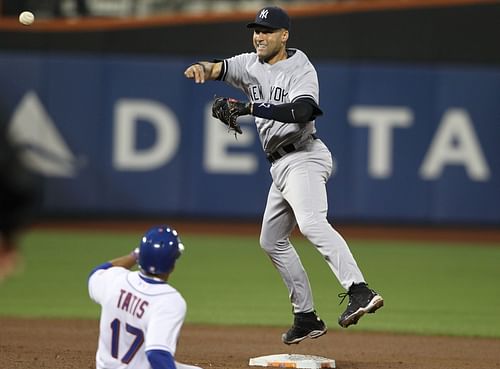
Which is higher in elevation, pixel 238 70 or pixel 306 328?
pixel 238 70

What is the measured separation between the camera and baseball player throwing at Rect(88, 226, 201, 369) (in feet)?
12.8

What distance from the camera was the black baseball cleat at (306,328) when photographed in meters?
6.13

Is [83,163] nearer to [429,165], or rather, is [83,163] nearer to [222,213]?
[222,213]

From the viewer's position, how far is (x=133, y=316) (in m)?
4.04

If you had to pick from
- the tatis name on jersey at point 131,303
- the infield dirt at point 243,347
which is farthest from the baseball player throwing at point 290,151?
the tatis name on jersey at point 131,303

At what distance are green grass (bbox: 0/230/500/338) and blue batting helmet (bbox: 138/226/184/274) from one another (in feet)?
13.7

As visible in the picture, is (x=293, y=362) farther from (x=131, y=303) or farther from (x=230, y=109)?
(x=131, y=303)

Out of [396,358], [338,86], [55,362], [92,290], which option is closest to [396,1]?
[338,86]

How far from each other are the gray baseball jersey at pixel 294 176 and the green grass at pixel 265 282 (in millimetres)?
2171

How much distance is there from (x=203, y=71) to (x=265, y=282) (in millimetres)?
4834

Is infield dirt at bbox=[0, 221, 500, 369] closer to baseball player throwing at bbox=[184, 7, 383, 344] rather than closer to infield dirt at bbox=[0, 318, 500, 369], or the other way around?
infield dirt at bbox=[0, 318, 500, 369]

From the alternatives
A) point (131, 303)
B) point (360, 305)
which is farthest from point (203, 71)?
point (131, 303)

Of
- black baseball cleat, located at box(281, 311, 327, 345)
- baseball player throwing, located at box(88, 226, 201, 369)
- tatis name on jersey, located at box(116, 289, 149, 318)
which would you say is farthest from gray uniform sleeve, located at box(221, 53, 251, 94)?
tatis name on jersey, located at box(116, 289, 149, 318)

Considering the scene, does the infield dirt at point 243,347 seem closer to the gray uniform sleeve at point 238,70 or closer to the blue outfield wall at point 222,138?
the gray uniform sleeve at point 238,70
